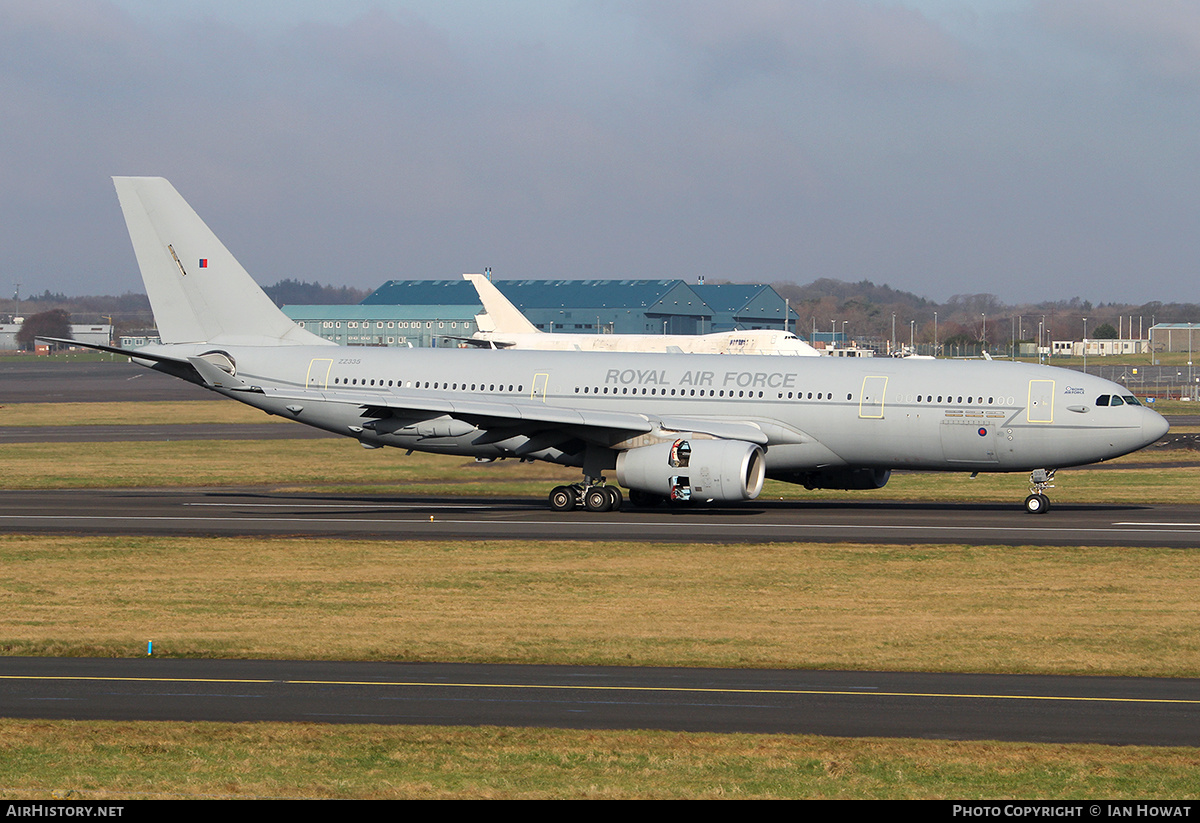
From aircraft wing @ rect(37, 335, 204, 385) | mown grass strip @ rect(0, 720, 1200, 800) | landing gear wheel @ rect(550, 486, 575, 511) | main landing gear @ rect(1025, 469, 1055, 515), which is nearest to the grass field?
mown grass strip @ rect(0, 720, 1200, 800)

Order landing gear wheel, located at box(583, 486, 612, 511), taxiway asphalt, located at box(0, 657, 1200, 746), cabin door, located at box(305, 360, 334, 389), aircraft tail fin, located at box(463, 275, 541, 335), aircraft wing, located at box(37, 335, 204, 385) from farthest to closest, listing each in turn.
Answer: aircraft tail fin, located at box(463, 275, 541, 335)
cabin door, located at box(305, 360, 334, 389)
aircraft wing, located at box(37, 335, 204, 385)
landing gear wheel, located at box(583, 486, 612, 511)
taxiway asphalt, located at box(0, 657, 1200, 746)

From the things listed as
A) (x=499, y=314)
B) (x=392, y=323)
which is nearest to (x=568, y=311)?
(x=392, y=323)

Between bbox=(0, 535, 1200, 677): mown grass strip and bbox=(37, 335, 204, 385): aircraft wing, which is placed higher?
bbox=(37, 335, 204, 385): aircraft wing

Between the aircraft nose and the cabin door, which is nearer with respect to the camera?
the aircraft nose

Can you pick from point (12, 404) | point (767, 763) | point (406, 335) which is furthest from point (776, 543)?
point (406, 335)

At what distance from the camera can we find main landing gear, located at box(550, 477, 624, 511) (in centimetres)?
3725

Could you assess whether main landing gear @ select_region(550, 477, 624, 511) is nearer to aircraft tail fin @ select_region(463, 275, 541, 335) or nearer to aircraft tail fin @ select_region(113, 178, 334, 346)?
aircraft tail fin @ select_region(113, 178, 334, 346)

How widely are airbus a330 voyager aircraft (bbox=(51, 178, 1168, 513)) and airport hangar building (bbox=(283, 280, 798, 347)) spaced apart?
130376 millimetres

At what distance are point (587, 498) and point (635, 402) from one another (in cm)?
314

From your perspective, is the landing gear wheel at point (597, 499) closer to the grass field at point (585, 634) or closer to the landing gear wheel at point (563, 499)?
the landing gear wheel at point (563, 499)

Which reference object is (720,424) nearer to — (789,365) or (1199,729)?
(789,365)

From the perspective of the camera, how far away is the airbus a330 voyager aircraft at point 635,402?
114 ft

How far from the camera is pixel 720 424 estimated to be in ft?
120

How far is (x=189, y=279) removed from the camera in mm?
41562
